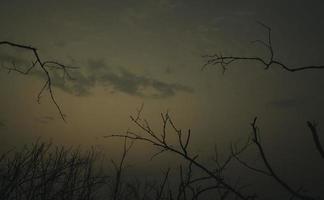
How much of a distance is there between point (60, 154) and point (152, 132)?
1860cm

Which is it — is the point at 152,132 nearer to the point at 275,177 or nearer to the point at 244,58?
the point at 244,58

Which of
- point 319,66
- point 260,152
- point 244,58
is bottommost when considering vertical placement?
point 260,152

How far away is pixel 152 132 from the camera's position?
240cm

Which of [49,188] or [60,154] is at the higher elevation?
[60,154]

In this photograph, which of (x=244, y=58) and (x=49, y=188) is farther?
(x=49, y=188)

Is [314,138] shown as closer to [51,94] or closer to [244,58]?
[244,58]

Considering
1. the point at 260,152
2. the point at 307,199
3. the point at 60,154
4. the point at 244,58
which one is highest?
the point at 60,154

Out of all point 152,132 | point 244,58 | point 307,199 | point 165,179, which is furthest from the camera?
point 165,179

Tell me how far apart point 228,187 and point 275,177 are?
0.31 m

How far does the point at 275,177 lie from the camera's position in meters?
1.58

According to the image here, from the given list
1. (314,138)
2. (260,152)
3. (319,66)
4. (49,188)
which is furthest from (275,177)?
(49,188)

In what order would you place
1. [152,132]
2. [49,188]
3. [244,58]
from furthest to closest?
[49,188] < [152,132] < [244,58]

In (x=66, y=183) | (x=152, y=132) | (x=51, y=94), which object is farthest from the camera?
(x=66, y=183)

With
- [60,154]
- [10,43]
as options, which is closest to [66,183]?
[60,154]
